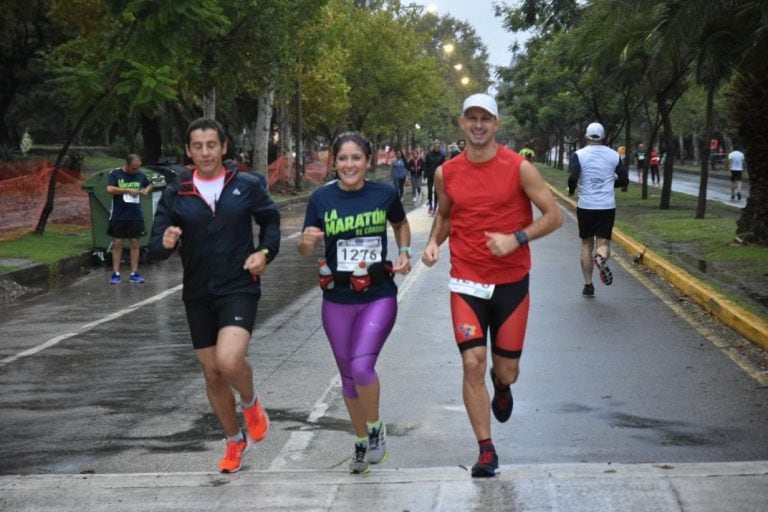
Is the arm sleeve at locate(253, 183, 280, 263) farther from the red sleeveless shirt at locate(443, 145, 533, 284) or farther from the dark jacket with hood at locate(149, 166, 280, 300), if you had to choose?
the red sleeveless shirt at locate(443, 145, 533, 284)

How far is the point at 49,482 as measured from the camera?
19.1ft

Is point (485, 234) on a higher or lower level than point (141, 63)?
lower

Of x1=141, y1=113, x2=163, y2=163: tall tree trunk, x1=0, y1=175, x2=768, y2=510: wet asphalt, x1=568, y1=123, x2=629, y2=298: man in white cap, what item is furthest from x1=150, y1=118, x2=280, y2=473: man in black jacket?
x1=141, y1=113, x2=163, y2=163: tall tree trunk

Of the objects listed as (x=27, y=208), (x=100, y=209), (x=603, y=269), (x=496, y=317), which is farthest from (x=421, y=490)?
(x=27, y=208)

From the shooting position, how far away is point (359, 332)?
5.78 meters

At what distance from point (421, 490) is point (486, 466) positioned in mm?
406

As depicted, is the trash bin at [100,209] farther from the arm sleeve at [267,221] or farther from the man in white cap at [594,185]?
the arm sleeve at [267,221]

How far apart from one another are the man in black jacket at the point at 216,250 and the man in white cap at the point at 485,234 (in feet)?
3.25

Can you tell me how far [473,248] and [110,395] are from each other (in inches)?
144

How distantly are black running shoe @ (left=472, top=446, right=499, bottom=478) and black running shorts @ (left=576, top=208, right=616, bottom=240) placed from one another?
758 centimetres

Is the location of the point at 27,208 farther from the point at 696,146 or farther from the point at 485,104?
the point at 696,146

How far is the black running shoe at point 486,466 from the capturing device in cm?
555

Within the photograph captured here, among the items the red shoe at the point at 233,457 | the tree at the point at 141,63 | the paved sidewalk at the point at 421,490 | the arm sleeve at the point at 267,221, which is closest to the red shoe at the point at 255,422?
the red shoe at the point at 233,457

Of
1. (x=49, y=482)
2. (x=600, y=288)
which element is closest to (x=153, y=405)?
(x=49, y=482)
